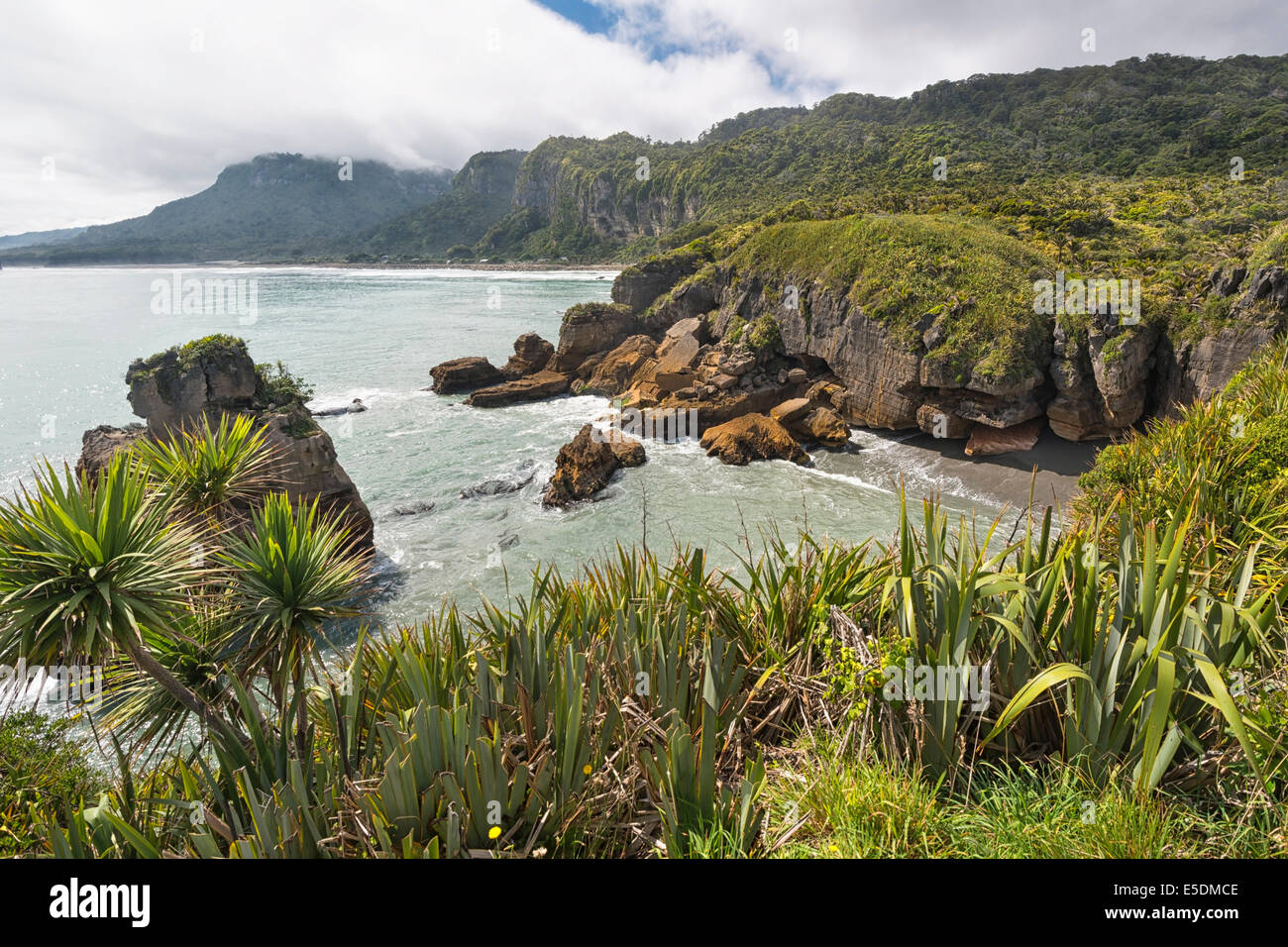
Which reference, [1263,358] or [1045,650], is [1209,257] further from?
[1045,650]

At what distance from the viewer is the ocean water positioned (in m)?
16.4

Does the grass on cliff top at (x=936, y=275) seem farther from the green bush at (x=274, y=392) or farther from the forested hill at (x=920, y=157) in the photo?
the green bush at (x=274, y=392)

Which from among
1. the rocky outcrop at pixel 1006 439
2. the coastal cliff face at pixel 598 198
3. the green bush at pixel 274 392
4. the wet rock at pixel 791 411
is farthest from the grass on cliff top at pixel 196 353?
the coastal cliff face at pixel 598 198

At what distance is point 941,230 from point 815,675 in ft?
88.4

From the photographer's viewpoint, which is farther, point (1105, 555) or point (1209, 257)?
point (1209, 257)

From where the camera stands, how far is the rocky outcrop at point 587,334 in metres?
33.6

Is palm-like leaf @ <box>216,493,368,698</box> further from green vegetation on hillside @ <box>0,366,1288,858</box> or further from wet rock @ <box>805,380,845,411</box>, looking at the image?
wet rock @ <box>805,380,845,411</box>

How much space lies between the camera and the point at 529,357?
35250mm

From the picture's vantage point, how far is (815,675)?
12.7 feet

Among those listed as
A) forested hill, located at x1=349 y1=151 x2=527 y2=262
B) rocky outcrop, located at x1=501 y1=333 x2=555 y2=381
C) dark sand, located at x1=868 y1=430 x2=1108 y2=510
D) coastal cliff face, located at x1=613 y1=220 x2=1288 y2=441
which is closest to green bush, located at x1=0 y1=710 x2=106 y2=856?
dark sand, located at x1=868 y1=430 x2=1108 y2=510

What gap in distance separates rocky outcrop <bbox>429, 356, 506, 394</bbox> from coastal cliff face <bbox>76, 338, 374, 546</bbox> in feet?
57.4

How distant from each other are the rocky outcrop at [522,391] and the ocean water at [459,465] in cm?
95

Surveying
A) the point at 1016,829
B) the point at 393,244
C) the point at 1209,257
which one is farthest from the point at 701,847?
the point at 393,244

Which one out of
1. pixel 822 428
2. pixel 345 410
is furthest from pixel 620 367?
pixel 345 410
